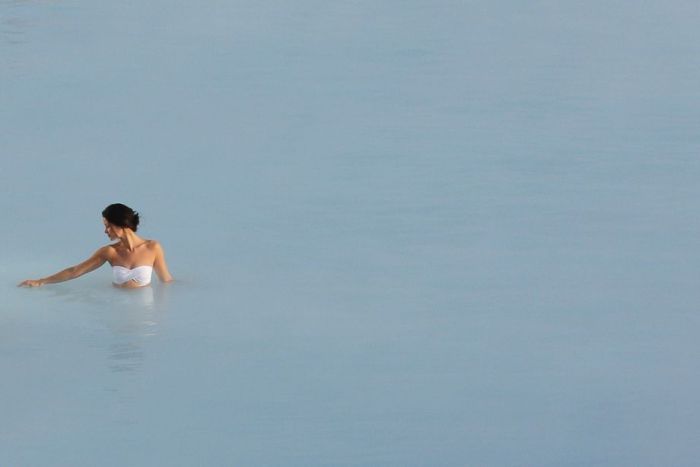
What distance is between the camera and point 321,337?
7.09 m

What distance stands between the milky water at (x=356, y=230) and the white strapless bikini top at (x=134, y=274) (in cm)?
15

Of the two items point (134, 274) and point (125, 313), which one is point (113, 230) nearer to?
point (134, 274)

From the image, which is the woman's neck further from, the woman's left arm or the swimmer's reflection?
the swimmer's reflection

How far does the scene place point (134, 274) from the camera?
758 cm

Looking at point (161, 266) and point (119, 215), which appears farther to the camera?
point (161, 266)

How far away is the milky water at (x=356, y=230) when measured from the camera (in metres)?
6.16

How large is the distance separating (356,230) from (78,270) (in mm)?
1943

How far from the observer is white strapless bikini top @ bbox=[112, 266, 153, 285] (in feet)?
24.8

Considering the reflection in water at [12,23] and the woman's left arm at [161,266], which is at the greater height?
the reflection in water at [12,23]

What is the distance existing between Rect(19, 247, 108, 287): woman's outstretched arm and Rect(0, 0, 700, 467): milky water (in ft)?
0.40

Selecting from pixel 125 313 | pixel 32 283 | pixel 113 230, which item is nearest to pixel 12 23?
pixel 32 283

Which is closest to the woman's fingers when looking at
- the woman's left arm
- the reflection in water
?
the woman's left arm

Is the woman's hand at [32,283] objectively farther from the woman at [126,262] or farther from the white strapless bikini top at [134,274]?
the white strapless bikini top at [134,274]

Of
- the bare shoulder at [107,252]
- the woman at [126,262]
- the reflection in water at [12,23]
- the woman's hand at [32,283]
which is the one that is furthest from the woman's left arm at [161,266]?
the reflection in water at [12,23]
